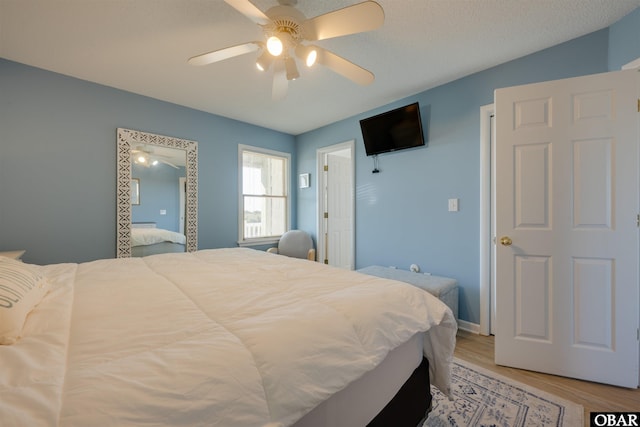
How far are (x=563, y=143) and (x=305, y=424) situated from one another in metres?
2.35

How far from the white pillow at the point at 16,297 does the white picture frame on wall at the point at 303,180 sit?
3405mm

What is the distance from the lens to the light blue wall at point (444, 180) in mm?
2188

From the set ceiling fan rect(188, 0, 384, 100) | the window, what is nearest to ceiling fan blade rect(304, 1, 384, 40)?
ceiling fan rect(188, 0, 384, 100)

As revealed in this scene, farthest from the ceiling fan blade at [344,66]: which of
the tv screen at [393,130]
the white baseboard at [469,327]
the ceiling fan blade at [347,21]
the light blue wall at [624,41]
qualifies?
the white baseboard at [469,327]

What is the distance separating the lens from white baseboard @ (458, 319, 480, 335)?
2537mm

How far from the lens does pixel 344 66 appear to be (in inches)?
70.2

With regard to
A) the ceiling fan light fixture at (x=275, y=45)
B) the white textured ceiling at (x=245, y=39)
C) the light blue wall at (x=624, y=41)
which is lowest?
the ceiling fan light fixture at (x=275, y=45)

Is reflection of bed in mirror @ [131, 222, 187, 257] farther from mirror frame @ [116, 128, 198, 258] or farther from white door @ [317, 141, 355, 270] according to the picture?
white door @ [317, 141, 355, 270]

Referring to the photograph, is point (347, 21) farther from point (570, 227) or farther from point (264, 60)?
point (570, 227)

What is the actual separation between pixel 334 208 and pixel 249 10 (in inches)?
128

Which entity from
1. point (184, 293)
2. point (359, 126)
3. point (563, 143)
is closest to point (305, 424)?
point (184, 293)

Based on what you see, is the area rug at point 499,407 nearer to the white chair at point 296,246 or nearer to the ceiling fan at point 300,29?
the ceiling fan at point 300,29

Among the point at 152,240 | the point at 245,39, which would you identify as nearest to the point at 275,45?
the point at 245,39

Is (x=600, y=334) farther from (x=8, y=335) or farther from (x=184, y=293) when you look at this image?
(x=8, y=335)
